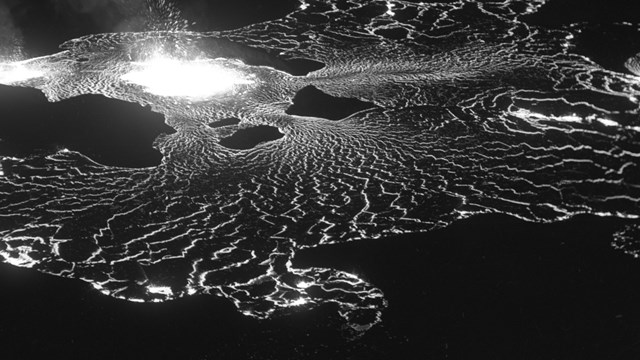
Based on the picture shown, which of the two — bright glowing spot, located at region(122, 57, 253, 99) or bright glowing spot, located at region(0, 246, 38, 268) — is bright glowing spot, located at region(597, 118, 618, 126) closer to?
bright glowing spot, located at region(122, 57, 253, 99)

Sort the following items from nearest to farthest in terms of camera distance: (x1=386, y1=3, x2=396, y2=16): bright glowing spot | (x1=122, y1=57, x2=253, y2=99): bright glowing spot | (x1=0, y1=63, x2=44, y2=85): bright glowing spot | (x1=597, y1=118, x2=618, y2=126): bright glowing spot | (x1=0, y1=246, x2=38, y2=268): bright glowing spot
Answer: (x1=0, y1=246, x2=38, y2=268): bright glowing spot, (x1=597, y1=118, x2=618, y2=126): bright glowing spot, (x1=122, y1=57, x2=253, y2=99): bright glowing spot, (x1=0, y1=63, x2=44, y2=85): bright glowing spot, (x1=386, y1=3, x2=396, y2=16): bright glowing spot

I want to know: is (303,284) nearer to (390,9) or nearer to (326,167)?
(326,167)

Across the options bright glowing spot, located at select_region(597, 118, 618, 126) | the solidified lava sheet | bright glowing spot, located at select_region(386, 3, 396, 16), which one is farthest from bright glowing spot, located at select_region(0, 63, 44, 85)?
bright glowing spot, located at select_region(597, 118, 618, 126)

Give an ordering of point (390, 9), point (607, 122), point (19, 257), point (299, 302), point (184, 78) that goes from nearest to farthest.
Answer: point (299, 302), point (19, 257), point (607, 122), point (184, 78), point (390, 9)

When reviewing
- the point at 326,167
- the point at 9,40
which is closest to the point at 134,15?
the point at 9,40

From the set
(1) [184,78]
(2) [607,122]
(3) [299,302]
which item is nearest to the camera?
(3) [299,302]

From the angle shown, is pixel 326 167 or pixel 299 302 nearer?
pixel 299 302
